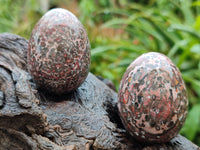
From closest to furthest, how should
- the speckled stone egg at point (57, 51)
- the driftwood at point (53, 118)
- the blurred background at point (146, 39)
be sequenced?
the driftwood at point (53, 118) < the speckled stone egg at point (57, 51) < the blurred background at point (146, 39)

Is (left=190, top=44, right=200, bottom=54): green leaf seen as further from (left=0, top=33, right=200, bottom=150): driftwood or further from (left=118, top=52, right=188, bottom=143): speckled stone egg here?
(left=118, top=52, right=188, bottom=143): speckled stone egg

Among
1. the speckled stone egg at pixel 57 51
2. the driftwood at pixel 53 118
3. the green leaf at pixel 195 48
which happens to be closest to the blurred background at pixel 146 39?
the green leaf at pixel 195 48

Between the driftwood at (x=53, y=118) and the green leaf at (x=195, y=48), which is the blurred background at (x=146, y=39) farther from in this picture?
the driftwood at (x=53, y=118)

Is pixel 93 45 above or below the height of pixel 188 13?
below

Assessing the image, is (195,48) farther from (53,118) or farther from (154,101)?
(53,118)

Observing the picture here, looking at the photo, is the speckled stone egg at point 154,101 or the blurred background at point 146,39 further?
the blurred background at point 146,39

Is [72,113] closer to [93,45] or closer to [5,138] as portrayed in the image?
[5,138]

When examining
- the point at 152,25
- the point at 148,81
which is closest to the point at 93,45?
the point at 152,25
